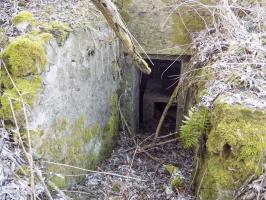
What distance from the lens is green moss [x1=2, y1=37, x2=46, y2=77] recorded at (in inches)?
134

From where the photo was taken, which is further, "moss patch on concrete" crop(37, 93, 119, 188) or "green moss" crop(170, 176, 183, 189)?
"green moss" crop(170, 176, 183, 189)

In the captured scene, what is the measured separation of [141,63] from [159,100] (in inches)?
154

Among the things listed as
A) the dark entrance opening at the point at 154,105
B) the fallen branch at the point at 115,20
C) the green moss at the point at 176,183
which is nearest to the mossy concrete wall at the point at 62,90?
the fallen branch at the point at 115,20

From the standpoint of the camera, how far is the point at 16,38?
359 cm

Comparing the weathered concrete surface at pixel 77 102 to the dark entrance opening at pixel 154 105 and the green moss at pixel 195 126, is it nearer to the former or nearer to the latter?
the green moss at pixel 195 126

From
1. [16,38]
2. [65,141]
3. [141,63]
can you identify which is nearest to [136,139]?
[65,141]

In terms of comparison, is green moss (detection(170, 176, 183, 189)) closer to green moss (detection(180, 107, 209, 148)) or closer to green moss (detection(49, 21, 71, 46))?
green moss (detection(180, 107, 209, 148))

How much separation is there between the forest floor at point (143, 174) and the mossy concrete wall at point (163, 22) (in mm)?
1473

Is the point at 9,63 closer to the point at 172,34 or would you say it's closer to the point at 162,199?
the point at 162,199

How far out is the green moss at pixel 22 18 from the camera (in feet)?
12.7

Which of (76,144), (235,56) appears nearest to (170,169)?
(76,144)

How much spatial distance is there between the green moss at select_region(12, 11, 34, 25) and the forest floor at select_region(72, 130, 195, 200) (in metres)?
1.86

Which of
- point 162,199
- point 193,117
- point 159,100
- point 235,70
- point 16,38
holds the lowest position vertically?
point 162,199

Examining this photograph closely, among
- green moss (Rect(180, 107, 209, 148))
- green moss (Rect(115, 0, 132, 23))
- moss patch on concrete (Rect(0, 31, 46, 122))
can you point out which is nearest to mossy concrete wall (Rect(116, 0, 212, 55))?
green moss (Rect(115, 0, 132, 23))
